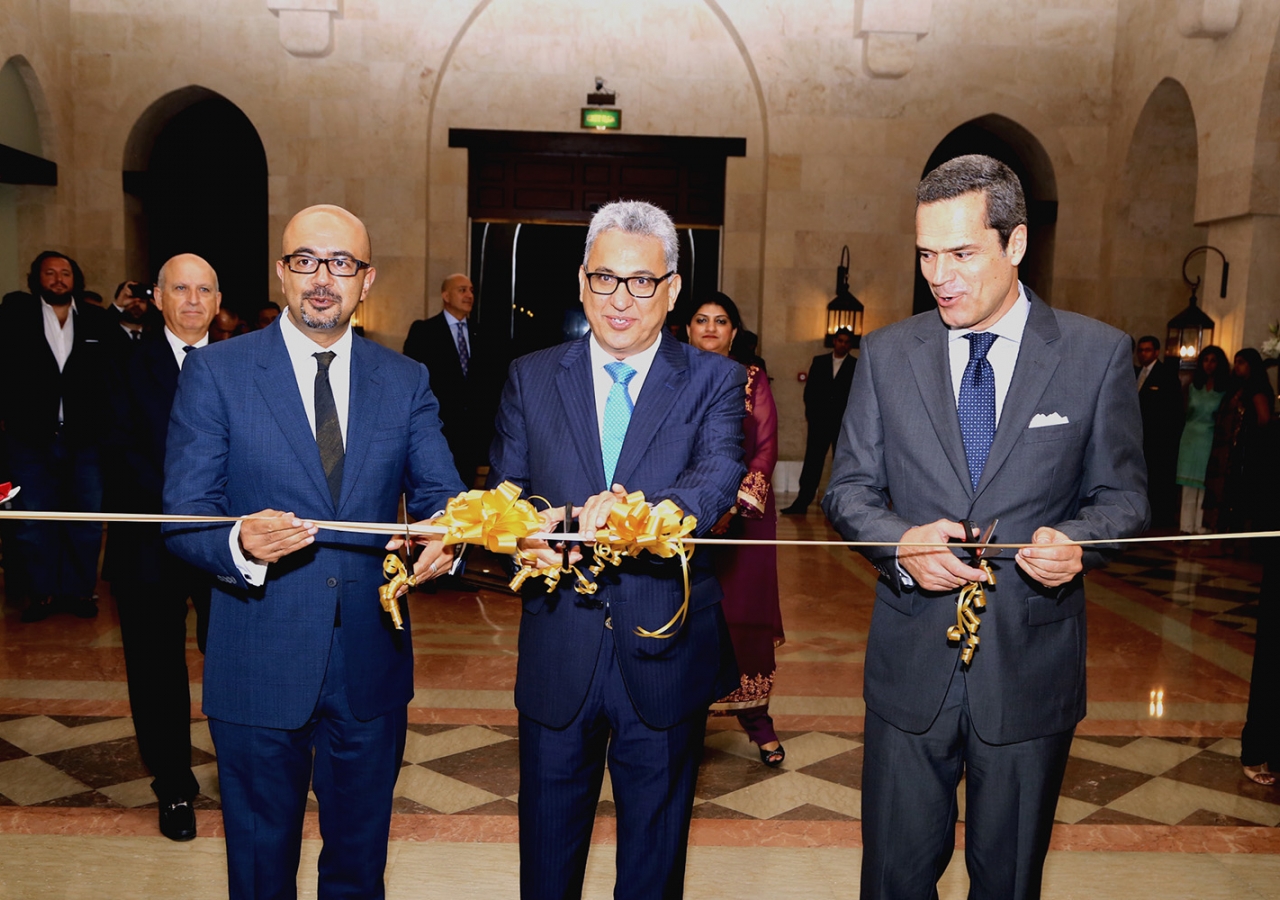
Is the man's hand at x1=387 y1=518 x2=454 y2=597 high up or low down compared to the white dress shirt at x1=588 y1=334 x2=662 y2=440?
down

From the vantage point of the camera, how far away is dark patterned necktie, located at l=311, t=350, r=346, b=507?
7.96 feet

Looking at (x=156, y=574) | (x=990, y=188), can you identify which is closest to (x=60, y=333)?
(x=156, y=574)

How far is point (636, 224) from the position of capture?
2.39 m

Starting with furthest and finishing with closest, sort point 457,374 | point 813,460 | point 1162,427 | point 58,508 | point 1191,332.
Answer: point 813,460, point 1191,332, point 1162,427, point 457,374, point 58,508

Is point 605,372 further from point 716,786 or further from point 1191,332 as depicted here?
point 1191,332

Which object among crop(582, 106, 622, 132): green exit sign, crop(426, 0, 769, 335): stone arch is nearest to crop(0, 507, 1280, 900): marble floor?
crop(426, 0, 769, 335): stone arch

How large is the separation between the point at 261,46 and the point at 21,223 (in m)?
3.49

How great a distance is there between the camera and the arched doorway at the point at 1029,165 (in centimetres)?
1365

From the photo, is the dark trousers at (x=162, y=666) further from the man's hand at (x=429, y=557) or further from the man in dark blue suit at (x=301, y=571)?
the man's hand at (x=429, y=557)

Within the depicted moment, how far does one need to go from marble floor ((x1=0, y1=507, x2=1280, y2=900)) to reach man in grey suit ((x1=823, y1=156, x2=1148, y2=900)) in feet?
3.98

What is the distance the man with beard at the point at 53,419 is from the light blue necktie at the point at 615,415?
16.1 feet

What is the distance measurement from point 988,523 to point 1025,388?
11.4 inches

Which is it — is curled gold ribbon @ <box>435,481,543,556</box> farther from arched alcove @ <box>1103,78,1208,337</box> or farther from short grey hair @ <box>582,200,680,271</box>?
arched alcove @ <box>1103,78,1208,337</box>

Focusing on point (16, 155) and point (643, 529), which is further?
point (16, 155)
